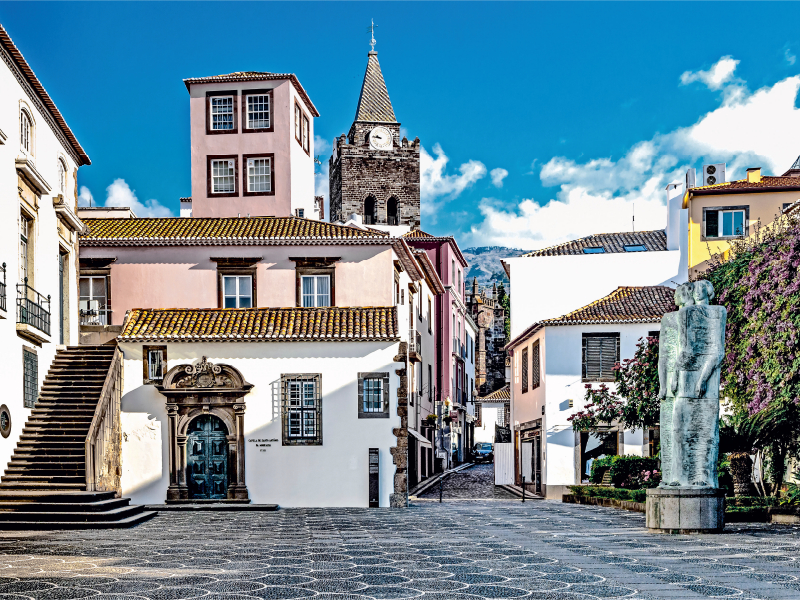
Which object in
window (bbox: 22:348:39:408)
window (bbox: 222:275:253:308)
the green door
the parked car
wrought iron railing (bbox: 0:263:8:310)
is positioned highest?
window (bbox: 222:275:253:308)

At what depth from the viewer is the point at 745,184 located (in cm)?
3875

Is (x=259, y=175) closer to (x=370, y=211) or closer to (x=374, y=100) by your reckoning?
(x=370, y=211)

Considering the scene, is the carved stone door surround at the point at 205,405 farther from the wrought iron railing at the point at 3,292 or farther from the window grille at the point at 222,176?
the window grille at the point at 222,176

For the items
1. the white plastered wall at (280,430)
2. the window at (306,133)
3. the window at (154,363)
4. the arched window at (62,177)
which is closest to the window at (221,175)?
the window at (306,133)

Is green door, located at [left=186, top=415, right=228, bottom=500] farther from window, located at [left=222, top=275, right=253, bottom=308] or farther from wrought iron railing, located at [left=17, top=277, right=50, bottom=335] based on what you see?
window, located at [left=222, top=275, right=253, bottom=308]

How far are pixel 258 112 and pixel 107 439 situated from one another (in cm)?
1822

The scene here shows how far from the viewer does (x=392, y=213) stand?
229 ft

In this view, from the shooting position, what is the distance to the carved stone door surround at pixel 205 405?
998 inches

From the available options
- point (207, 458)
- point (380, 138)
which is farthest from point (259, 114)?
point (380, 138)

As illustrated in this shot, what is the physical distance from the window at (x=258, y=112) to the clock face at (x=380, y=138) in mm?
31506

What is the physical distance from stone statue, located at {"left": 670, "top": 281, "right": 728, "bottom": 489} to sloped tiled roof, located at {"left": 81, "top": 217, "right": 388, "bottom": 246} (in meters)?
16.3

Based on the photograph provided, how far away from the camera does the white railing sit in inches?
844

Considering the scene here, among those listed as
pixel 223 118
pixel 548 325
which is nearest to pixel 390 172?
pixel 223 118

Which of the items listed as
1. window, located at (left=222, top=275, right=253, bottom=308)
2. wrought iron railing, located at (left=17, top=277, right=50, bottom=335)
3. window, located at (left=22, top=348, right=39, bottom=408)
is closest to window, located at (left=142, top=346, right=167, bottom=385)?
wrought iron railing, located at (left=17, top=277, right=50, bottom=335)
